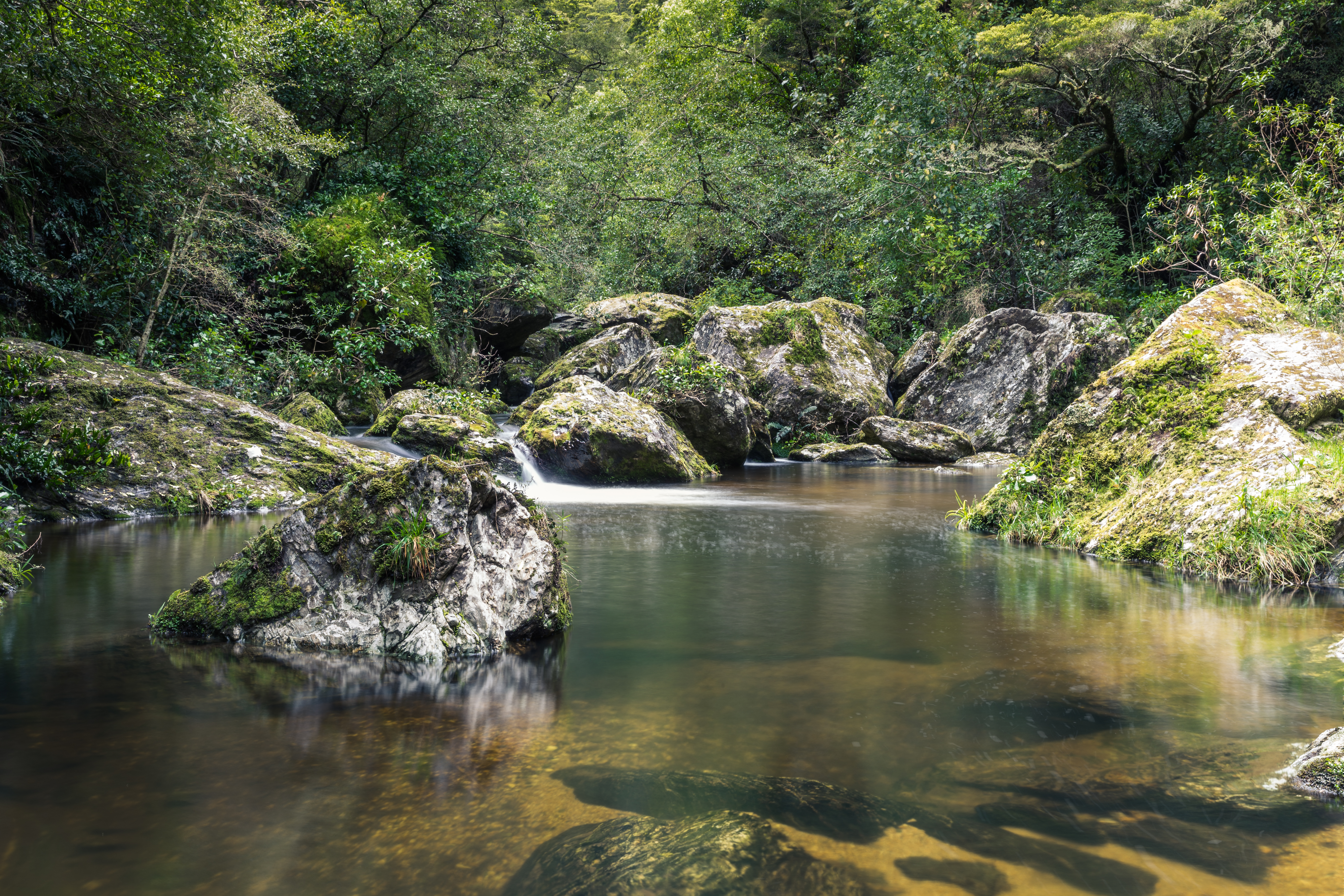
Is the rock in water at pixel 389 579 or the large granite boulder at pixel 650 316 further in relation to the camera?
the large granite boulder at pixel 650 316

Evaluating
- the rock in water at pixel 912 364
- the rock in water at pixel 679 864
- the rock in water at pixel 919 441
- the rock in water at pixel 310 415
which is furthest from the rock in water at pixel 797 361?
the rock in water at pixel 679 864

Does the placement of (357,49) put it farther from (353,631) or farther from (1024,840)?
(1024,840)

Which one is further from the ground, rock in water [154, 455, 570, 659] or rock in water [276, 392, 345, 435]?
rock in water [276, 392, 345, 435]

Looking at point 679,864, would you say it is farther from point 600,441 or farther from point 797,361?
point 797,361

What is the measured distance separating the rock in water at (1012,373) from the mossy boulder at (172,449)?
42.2 ft

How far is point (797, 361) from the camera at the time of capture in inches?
723

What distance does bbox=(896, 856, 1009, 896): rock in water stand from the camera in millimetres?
2240

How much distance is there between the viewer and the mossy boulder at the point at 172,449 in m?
8.95

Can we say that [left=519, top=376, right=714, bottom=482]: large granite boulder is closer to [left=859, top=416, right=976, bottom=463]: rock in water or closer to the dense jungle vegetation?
the dense jungle vegetation

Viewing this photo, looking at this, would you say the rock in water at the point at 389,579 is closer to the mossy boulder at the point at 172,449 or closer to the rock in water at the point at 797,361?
the mossy boulder at the point at 172,449

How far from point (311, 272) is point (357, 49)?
6.55m

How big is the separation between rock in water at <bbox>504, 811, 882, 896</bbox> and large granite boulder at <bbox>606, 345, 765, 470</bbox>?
1244 centimetres

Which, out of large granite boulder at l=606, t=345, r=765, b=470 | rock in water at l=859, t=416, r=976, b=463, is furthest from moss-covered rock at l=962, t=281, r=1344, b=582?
rock in water at l=859, t=416, r=976, b=463

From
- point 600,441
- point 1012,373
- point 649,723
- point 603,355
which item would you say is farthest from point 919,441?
point 649,723
